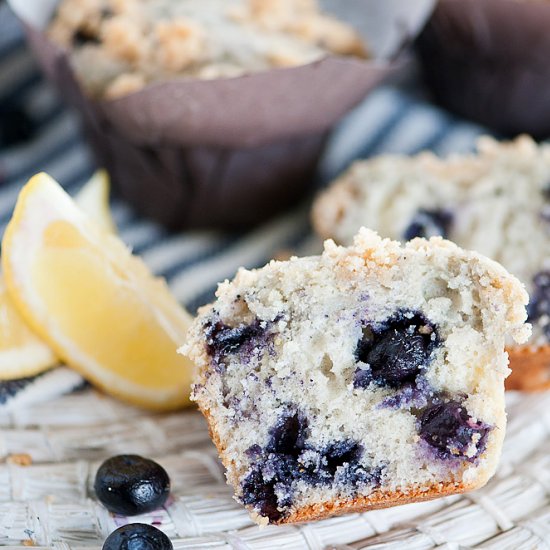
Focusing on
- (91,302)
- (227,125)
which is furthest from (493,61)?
(91,302)

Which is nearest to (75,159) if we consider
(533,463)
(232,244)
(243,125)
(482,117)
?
(232,244)

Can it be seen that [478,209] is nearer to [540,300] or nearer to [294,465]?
[540,300]

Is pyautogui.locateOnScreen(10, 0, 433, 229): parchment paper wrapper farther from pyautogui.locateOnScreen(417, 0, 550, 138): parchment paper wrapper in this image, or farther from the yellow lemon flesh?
the yellow lemon flesh

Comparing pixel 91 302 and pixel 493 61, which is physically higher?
pixel 91 302

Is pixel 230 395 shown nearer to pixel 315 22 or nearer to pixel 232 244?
pixel 232 244

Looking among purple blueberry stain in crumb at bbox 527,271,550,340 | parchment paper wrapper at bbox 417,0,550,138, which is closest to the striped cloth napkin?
parchment paper wrapper at bbox 417,0,550,138

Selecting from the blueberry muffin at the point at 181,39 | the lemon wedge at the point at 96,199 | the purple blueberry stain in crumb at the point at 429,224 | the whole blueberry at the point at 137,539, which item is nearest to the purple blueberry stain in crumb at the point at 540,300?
the purple blueberry stain in crumb at the point at 429,224
